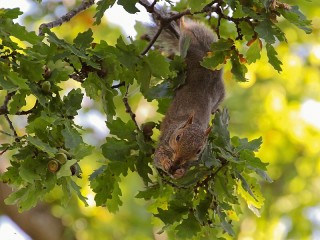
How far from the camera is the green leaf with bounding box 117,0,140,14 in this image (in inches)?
127

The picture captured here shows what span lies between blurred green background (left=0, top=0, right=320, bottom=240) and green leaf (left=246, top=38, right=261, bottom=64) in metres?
4.12

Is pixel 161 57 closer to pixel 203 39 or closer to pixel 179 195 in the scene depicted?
pixel 179 195

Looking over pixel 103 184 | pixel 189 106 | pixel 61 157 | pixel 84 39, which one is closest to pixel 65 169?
pixel 61 157

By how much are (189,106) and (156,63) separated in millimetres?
1071

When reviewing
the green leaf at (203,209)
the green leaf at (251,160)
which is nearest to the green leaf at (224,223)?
the green leaf at (203,209)

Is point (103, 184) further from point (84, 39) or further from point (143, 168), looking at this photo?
point (84, 39)

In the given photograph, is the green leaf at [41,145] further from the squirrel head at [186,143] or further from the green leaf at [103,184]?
the squirrel head at [186,143]

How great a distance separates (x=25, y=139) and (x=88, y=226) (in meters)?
5.02

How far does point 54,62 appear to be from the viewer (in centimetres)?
321

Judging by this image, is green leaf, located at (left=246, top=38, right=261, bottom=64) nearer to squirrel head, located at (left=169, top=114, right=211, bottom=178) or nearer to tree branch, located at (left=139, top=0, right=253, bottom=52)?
tree branch, located at (left=139, top=0, right=253, bottom=52)

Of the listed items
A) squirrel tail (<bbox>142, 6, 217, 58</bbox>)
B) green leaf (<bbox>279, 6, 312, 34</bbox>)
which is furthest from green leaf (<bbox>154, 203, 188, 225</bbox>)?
squirrel tail (<bbox>142, 6, 217, 58</bbox>)

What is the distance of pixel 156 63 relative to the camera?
3393 mm

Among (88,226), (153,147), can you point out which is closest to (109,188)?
(153,147)

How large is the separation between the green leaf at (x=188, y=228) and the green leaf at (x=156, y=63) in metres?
0.70
